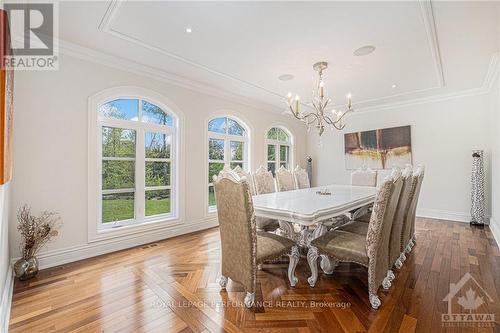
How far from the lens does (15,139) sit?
8.34 ft

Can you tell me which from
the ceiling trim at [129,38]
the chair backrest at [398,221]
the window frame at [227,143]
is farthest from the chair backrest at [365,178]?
the ceiling trim at [129,38]

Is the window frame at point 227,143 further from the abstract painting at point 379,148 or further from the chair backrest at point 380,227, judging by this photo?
the chair backrest at point 380,227

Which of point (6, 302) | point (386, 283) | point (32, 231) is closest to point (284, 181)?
point (386, 283)

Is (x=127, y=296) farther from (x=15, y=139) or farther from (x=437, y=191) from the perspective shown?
(x=437, y=191)

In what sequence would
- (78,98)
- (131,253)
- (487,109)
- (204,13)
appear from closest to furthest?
(204,13) < (78,98) < (131,253) < (487,109)

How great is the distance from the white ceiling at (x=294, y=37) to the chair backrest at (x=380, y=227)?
1622 millimetres

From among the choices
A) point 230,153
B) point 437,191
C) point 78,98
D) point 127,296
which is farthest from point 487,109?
point 78,98

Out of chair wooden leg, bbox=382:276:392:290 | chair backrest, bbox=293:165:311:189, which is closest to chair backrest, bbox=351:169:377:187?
chair backrest, bbox=293:165:311:189

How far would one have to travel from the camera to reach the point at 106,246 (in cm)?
319

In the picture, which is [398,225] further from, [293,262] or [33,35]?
[33,35]

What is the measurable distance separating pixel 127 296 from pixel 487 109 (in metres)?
6.47

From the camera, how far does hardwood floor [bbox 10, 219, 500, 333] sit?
174 centimetres

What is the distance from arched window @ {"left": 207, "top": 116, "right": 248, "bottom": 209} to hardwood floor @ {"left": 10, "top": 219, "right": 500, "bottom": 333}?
199 cm

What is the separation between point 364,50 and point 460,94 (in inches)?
129
